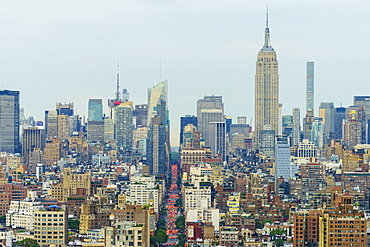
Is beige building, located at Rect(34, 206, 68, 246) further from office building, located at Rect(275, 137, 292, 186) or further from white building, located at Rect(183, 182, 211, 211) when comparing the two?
office building, located at Rect(275, 137, 292, 186)

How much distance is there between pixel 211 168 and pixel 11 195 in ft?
137

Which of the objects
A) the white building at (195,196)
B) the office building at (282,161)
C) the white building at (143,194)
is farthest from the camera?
the office building at (282,161)

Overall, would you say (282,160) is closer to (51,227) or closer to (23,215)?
(23,215)

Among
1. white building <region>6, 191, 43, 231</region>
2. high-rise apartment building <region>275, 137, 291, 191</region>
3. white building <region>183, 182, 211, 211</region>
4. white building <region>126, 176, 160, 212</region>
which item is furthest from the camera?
high-rise apartment building <region>275, 137, 291, 191</region>

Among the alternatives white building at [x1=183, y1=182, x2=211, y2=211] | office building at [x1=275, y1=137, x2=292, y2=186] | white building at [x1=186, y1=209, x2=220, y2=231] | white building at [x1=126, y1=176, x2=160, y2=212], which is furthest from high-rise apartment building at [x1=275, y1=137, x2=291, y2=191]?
white building at [x1=186, y1=209, x2=220, y2=231]

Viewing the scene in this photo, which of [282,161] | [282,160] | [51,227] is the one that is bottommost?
[51,227]

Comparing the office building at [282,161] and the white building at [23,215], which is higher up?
the office building at [282,161]

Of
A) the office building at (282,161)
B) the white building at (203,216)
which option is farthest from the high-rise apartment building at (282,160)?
the white building at (203,216)

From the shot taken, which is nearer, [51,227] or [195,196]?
[51,227]

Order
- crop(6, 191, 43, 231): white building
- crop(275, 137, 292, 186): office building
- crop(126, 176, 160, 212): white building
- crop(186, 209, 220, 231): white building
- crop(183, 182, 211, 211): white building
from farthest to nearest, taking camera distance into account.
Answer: crop(275, 137, 292, 186): office building
crop(183, 182, 211, 211): white building
crop(126, 176, 160, 212): white building
crop(186, 209, 220, 231): white building
crop(6, 191, 43, 231): white building

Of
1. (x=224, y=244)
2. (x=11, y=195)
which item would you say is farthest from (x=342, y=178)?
(x=224, y=244)

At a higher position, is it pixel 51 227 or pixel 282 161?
pixel 282 161

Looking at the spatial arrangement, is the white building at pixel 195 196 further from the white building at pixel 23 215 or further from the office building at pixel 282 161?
the office building at pixel 282 161

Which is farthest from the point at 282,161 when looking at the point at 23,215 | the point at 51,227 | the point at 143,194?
the point at 51,227
